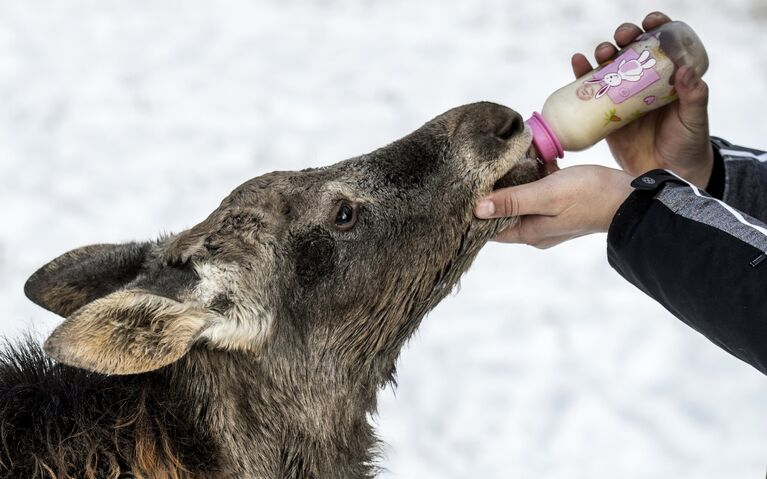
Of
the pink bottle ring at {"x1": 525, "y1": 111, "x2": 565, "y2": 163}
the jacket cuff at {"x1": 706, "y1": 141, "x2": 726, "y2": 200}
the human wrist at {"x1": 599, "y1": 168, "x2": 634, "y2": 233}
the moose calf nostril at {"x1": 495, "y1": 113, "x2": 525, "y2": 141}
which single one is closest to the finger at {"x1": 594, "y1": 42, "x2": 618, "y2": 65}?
the pink bottle ring at {"x1": 525, "y1": 111, "x2": 565, "y2": 163}

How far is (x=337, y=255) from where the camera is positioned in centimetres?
363

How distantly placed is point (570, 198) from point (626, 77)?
611 mm

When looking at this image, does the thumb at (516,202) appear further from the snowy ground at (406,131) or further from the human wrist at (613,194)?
the snowy ground at (406,131)

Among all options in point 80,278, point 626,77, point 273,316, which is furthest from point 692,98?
point 80,278

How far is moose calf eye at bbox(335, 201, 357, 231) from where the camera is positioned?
12.1 feet

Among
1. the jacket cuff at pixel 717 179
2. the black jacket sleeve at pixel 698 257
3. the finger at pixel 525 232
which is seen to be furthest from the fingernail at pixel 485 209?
the jacket cuff at pixel 717 179

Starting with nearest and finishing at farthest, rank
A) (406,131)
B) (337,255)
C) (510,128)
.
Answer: (337,255)
(510,128)
(406,131)

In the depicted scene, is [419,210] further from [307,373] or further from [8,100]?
[8,100]

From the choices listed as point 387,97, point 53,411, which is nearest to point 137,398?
point 53,411

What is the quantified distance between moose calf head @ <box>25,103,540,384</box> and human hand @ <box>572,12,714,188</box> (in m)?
0.72

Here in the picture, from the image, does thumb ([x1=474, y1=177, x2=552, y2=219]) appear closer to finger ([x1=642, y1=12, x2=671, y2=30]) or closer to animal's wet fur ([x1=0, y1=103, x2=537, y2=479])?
animal's wet fur ([x1=0, y1=103, x2=537, y2=479])

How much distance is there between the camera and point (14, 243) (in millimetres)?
6523

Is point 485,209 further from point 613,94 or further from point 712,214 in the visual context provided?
point 712,214

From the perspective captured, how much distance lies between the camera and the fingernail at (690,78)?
3826mm
